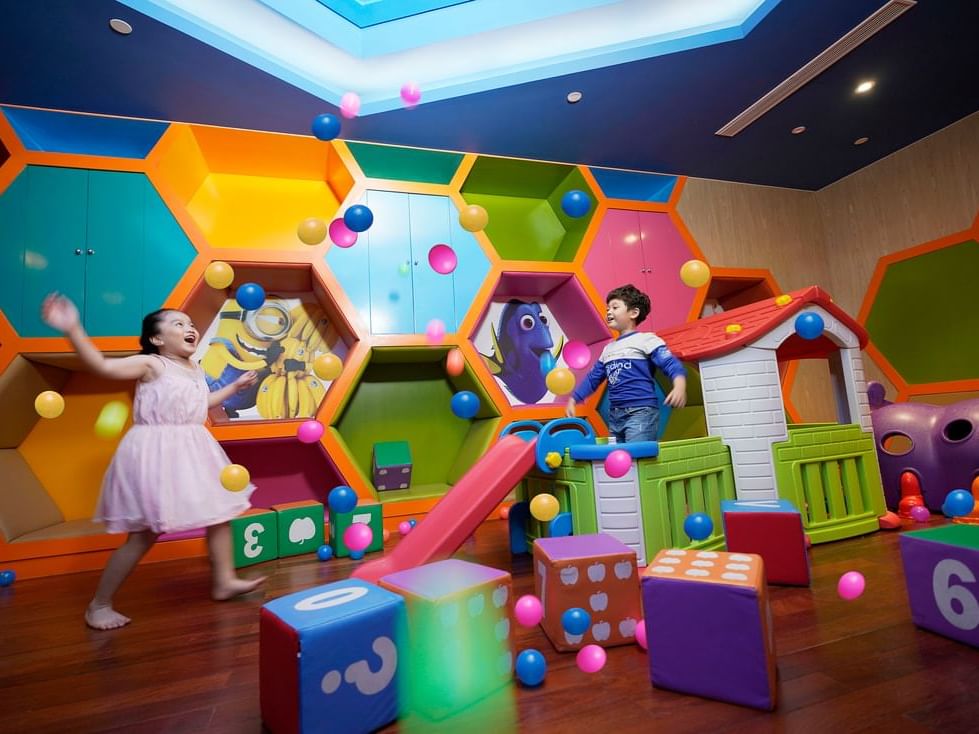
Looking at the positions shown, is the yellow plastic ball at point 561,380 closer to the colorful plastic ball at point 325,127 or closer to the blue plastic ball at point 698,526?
the blue plastic ball at point 698,526

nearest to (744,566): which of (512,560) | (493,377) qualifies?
(512,560)

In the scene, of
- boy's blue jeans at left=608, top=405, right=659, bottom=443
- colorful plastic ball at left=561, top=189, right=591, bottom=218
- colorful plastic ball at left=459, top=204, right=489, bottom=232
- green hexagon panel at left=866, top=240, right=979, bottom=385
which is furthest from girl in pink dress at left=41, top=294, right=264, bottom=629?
green hexagon panel at left=866, top=240, right=979, bottom=385

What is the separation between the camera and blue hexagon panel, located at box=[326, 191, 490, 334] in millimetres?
2670

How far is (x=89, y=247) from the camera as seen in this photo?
229 cm

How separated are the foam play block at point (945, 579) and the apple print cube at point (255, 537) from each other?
2.11 m

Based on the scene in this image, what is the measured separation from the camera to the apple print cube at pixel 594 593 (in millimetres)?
1113

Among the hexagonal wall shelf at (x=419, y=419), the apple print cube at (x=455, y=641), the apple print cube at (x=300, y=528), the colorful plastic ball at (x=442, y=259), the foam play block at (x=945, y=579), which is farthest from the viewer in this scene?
the hexagonal wall shelf at (x=419, y=419)

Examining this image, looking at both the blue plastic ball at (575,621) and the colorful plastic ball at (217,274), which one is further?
the colorful plastic ball at (217,274)

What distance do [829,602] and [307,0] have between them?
280 centimetres

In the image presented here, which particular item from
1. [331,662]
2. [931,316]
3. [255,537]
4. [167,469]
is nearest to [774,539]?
[331,662]

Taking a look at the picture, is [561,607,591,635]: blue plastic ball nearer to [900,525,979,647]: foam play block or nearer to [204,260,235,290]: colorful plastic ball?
[900,525,979,647]: foam play block

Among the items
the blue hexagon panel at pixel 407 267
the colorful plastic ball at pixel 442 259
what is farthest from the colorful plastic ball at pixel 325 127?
the blue hexagon panel at pixel 407 267

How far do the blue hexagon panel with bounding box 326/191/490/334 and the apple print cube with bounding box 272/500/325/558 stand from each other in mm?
926

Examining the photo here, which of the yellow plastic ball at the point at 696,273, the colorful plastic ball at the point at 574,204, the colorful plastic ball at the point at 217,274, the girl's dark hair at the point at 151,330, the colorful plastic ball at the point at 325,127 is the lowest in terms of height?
the girl's dark hair at the point at 151,330
